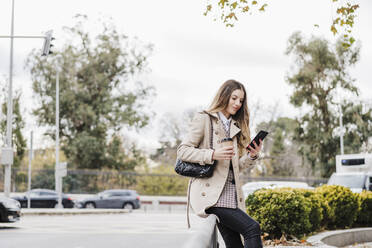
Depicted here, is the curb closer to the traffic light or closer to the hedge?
the traffic light

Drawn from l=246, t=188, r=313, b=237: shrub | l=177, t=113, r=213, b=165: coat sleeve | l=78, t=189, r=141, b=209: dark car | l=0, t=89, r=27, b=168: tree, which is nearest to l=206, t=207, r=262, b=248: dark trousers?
l=177, t=113, r=213, b=165: coat sleeve

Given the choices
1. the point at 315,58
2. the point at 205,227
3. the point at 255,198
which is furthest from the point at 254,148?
the point at 315,58

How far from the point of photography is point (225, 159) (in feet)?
12.0

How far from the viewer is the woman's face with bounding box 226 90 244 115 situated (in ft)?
13.0

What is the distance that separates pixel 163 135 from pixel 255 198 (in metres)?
47.3

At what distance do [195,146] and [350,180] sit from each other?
56.9 feet

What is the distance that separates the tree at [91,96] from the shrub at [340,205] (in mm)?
32988

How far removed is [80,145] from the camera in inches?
1662

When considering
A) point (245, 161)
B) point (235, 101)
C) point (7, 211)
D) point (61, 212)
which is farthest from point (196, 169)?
point (61, 212)

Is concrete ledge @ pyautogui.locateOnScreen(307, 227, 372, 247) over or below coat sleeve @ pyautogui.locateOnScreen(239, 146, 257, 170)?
below

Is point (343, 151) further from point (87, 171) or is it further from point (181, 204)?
point (87, 171)

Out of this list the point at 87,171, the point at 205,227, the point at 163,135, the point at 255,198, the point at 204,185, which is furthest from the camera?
the point at 163,135

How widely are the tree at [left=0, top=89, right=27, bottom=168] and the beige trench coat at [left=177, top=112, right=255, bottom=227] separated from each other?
43.4 metres

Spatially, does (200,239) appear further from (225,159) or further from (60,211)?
(60,211)
